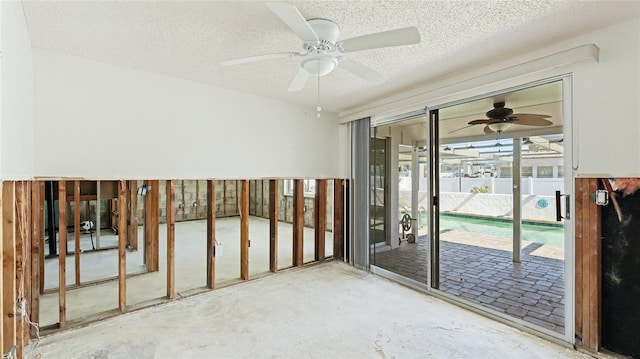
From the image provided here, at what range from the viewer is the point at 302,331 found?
8.61ft

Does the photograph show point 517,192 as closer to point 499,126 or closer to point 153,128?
point 499,126

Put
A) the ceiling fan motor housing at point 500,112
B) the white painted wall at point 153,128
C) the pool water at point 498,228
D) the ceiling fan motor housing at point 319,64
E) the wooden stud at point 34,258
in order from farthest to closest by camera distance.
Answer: the ceiling fan motor housing at point 500,112
the pool water at point 498,228
the white painted wall at point 153,128
the wooden stud at point 34,258
the ceiling fan motor housing at point 319,64

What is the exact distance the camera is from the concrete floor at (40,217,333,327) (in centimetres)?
313

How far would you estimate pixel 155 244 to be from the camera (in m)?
4.32

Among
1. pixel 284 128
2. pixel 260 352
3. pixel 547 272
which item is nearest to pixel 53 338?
pixel 260 352

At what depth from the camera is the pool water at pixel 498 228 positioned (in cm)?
342

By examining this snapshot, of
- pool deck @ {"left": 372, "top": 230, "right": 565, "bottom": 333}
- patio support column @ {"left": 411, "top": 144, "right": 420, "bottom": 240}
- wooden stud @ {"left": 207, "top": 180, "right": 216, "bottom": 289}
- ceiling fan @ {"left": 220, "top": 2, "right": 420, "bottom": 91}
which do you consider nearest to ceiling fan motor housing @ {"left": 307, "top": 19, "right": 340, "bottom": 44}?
ceiling fan @ {"left": 220, "top": 2, "right": 420, "bottom": 91}

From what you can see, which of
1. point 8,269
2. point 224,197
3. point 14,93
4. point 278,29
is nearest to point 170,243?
point 8,269

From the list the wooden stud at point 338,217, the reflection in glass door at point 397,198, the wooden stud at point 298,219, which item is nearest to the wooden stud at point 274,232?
the wooden stud at point 298,219

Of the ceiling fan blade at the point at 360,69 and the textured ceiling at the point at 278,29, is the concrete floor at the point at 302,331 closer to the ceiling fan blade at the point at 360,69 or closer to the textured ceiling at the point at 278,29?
the ceiling fan blade at the point at 360,69

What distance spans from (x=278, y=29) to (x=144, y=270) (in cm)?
391

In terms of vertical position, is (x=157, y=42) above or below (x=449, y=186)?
above

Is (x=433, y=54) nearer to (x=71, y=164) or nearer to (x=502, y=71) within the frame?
(x=502, y=71)

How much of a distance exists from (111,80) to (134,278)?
2.55 m
